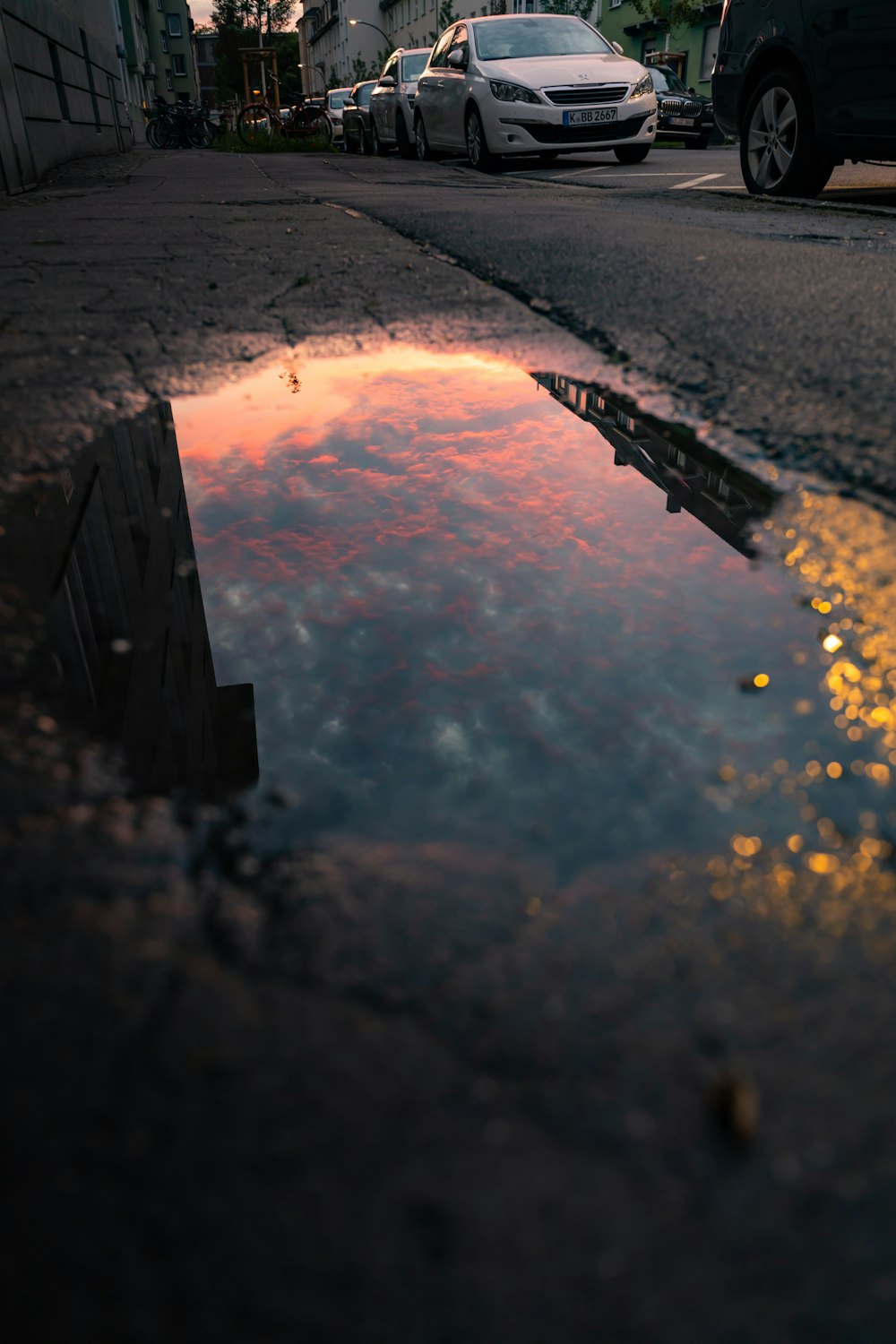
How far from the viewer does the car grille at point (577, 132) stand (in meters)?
10.1

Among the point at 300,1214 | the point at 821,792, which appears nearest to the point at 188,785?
the point at 300,1214

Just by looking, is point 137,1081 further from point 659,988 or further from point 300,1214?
point 659,988

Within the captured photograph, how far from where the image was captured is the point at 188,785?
0.82 m

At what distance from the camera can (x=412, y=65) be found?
15.8 meters

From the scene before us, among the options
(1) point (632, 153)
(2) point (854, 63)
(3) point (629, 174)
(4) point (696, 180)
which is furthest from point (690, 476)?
(1) point (632, 153)

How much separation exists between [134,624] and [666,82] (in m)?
21.7

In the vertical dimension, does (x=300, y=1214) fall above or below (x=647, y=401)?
above

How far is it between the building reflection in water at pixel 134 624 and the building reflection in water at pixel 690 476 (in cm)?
71

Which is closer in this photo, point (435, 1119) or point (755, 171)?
Result: point (435, 1119)

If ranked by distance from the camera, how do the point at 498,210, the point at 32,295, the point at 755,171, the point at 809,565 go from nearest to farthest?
1. the point at 809,565
2. the point at 32,295
3. the point at 498,210
4. the point at 755,171

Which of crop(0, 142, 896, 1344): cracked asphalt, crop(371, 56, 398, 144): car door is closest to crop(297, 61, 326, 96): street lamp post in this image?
crop(371, 56, 398, 144): car door

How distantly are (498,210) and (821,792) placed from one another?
595 cm

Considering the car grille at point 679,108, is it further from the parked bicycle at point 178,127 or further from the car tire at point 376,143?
the parked bicycle at point 178,127

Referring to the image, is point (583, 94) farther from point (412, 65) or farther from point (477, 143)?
point (412, 65)
